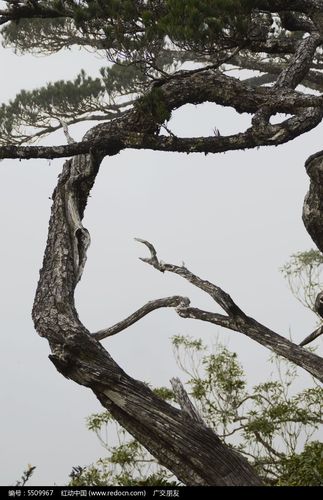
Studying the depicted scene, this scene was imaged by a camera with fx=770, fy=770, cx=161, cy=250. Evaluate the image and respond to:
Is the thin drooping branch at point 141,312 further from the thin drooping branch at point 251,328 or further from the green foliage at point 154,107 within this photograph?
the green foliage at point 154,107

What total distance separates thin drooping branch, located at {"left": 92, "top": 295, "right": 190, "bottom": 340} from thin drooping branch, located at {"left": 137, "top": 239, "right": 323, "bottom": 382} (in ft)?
0.41

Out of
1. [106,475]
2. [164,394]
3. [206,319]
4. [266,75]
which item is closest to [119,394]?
[206,319]

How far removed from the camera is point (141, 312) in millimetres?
6348

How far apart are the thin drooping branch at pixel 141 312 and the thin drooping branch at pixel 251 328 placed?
125 millimetres

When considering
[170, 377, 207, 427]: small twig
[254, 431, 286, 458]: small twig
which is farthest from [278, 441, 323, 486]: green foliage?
[254, 431, 286, 458]: small twig

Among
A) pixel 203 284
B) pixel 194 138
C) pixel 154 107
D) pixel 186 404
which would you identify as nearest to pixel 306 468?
pixel 186 404

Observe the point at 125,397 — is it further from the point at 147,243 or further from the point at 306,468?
the point at 147,243

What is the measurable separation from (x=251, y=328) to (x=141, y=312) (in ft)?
3.08

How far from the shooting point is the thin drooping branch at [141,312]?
6090 millimetres

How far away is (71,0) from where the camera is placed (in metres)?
6.38

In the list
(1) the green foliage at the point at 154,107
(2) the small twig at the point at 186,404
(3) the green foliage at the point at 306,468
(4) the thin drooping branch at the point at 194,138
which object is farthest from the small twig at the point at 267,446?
(1) the green foliage at the point at 154,107

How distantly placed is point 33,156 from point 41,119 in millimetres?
7275

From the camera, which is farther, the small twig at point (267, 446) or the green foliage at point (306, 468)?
the small twig at point (267, 446)

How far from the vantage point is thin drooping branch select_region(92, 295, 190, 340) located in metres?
6.09
